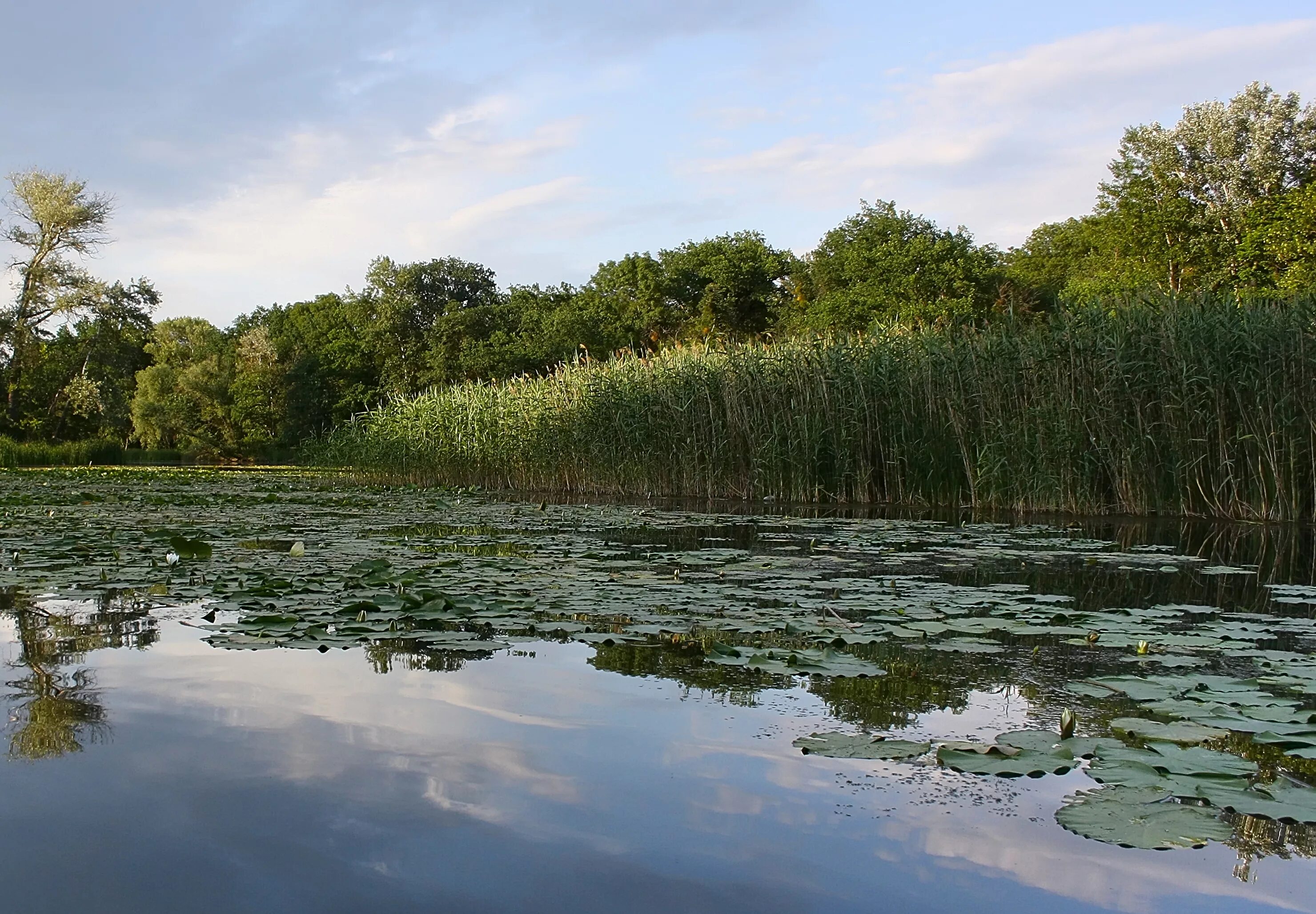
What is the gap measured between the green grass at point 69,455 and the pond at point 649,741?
24.3 meters

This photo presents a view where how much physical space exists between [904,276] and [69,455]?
25576 millimetres

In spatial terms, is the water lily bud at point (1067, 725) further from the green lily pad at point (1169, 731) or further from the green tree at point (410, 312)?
the green tree at point (410, 312)

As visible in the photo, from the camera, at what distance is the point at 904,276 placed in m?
32.2

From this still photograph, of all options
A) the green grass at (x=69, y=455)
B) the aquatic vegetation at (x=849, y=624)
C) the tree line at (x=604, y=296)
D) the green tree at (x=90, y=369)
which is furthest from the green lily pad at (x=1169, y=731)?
the green tree at (x=90, y=369)

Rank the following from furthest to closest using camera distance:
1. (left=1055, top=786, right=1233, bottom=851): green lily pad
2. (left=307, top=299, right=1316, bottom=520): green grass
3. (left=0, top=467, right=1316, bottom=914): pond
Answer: (left=307, top=299, right=1316, bottom=520): green grass < (left=1055, top=786, right=1233, bottom=851): green lily pad < (left=0, top=467, right=1316, bottom=914): pond

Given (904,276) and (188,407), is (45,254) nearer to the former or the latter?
(188,407)

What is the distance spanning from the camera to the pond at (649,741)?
50.5 inches

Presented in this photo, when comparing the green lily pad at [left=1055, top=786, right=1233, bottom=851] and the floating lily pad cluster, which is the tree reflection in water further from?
the green lily pad at [left=1055, top=786, right=1233, bottom=851]

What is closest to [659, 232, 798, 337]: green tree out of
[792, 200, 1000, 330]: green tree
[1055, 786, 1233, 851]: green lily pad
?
[792, 200, 1000, 330]: green tree

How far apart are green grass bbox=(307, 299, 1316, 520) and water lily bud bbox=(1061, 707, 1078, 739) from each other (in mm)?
6976

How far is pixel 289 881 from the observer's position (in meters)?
1.24

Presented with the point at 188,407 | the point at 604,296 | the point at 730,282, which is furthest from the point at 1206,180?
the point at 188,407

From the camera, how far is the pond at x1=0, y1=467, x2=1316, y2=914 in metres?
1.28

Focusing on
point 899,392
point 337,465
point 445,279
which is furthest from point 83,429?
point 899,392
